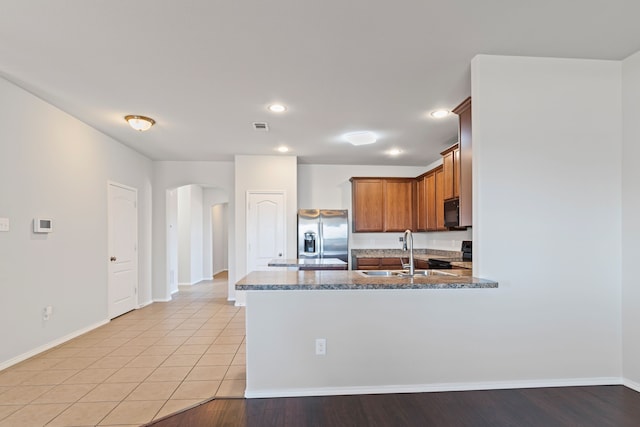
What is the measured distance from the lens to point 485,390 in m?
2.58

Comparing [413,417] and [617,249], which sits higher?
[617,249]

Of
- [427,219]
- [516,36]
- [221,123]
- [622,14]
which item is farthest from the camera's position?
[427,219]

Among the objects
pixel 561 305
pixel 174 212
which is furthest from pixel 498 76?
pixel 174 212

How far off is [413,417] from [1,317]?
3.47m

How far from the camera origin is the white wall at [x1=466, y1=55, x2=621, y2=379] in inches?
104

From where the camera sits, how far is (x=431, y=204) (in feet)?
18.7

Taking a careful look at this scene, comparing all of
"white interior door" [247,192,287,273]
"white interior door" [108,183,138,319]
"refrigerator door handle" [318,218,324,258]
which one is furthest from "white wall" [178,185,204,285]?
"refrigerator door handle" [318,218,324,258]

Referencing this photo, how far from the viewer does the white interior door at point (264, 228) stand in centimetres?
587

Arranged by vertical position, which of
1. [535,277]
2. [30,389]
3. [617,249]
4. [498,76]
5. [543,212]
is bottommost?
[30,389]

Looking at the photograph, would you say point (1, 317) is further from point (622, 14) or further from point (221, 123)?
point (622, 14)

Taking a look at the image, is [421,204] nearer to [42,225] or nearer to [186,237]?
[42,225]

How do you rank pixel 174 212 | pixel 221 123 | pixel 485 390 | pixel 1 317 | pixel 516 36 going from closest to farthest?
pixel 516 36
pixel 485 390
pixel 1 317
pixel 221 123
pixel 174 212

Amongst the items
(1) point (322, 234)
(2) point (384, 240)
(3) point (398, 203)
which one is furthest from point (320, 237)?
(3) point (398, 203)

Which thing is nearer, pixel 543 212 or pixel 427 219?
pixel 543 212
